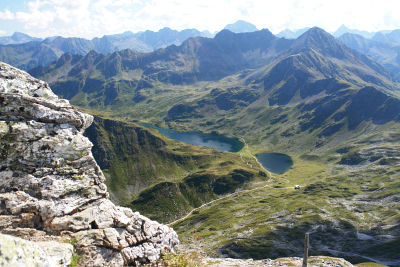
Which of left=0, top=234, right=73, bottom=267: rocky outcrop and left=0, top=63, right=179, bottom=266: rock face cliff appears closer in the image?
left=0, top=234, right=73, bottom=267: rocky outcrop

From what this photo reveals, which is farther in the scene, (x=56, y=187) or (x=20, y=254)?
(x=56, y=187)

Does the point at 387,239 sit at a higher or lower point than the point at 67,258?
lower

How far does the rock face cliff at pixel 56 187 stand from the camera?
22.2 meters

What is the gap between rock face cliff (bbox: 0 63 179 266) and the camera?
22.2 m

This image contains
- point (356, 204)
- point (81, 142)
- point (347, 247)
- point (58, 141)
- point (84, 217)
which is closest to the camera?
point (84, 217)

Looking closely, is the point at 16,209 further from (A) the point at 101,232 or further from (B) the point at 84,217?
(A) the point at 101,232

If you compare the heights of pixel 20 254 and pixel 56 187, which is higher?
pixel 56 187

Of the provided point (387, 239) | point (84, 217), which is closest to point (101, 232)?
point (84, 217)

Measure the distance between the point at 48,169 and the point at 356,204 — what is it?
706 ft

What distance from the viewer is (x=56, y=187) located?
2450 cm

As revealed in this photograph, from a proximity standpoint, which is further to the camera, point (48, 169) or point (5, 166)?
point (48, 169)

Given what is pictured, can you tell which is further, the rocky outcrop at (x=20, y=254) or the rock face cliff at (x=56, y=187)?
the rock face cliff at (x=56, y=187)

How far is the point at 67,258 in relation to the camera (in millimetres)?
18547

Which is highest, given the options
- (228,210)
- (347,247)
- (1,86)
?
(1,86)
